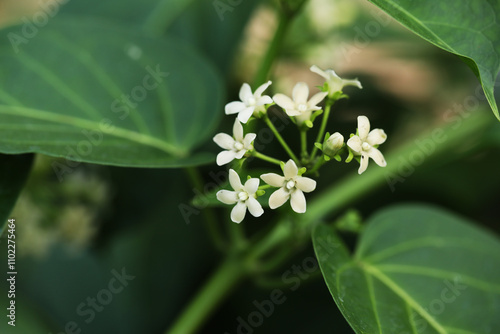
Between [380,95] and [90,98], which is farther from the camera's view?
[380,95]

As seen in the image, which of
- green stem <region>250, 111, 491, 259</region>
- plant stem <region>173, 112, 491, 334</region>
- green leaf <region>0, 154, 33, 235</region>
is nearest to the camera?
green leaf <region>0, 154, 33, 235</region>

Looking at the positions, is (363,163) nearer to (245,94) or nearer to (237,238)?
(245,94)

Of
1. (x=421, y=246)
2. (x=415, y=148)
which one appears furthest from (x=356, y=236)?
Answer: (x=421, y=246)

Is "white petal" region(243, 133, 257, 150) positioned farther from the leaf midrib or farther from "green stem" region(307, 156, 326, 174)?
the leaf midrib

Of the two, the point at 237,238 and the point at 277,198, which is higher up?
the point at 277,198

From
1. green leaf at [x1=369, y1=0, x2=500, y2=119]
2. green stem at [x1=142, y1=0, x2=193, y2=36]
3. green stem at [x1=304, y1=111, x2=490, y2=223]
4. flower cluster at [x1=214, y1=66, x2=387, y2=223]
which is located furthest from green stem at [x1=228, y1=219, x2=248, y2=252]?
green stem at [x1=142, y1=0, x2=193, y2=36]

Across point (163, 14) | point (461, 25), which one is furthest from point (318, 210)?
point (163, 14)

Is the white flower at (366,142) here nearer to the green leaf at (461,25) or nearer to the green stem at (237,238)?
the green leaf at (461,25)

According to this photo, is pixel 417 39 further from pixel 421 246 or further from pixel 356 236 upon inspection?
pixel 421 246
